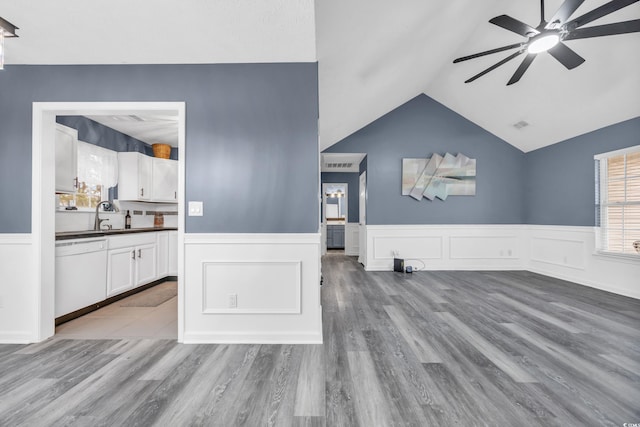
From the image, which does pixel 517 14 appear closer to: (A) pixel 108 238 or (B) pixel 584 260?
(B) pixel 584 260

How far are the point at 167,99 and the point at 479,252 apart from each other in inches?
221

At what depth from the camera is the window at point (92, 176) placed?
12.8 feet

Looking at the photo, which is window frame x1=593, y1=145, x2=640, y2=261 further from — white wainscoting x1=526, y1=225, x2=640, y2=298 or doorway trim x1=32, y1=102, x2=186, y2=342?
doorway trim x1=32, y1=102, x2=186, y2=342

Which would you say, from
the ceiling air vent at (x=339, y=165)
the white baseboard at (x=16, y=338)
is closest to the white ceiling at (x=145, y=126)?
the white baseboard at (x=16, y=338)

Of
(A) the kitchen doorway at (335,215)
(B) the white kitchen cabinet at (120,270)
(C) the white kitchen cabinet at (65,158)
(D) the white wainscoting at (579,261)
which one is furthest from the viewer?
(A) the kitchen doorway at (335,215)

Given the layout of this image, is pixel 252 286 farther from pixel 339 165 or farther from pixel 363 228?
pixel 339 165

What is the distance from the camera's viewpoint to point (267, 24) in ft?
6.29

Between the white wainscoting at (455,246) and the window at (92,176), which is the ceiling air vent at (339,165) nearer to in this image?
the white wainscoting at (455,246)

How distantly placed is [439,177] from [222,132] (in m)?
4.36

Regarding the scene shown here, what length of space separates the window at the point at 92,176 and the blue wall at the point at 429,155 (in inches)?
163

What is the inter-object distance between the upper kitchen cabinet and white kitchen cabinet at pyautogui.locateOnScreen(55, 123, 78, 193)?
113 centimetres

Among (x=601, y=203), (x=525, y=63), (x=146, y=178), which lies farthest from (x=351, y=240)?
(x=525, y=63)

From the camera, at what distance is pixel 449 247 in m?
5.39

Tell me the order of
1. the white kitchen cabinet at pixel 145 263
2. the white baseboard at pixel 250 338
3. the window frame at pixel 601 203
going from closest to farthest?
the white baseboard at pixel 250 338 < the white kitchen cabinet at pixel 145 263 < the window frame at pixel 601 203
